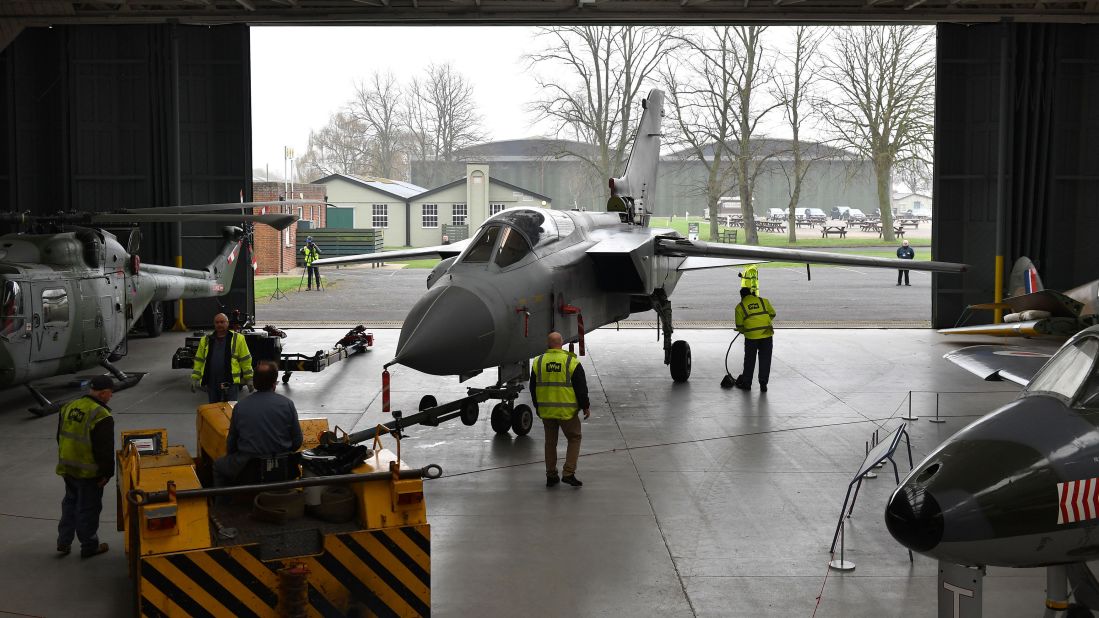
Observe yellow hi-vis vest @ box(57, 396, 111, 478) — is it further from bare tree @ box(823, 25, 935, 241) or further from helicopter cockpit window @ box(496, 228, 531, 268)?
bare tree @ box(823, 25, 935, 241)

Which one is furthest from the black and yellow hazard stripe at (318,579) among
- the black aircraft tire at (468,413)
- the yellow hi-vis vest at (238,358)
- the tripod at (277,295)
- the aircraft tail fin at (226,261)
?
the tripod at (277,295)

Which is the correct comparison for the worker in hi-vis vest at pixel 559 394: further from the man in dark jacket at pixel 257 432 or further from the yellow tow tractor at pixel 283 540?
the man in dark jacket at pixel 257 432

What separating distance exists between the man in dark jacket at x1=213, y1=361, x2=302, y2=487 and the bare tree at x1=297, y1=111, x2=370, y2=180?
6034cm

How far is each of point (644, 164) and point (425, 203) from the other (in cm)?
2942

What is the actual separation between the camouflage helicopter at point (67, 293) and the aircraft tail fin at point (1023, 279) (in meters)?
14.1

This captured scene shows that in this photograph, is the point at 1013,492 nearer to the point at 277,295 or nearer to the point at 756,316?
the point at 756,316

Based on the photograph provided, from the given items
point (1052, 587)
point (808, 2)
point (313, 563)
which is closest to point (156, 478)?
point (313, 563)

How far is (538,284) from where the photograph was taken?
456 inches

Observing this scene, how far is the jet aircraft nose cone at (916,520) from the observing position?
179 inches

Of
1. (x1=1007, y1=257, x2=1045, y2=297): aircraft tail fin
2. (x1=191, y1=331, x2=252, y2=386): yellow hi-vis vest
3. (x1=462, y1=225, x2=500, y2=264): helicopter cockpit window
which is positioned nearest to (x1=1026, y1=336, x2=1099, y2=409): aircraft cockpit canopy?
(x1=462, y1=225, x2=500, y2=264): helicopter cockpit window

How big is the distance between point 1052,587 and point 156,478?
17.7 feet

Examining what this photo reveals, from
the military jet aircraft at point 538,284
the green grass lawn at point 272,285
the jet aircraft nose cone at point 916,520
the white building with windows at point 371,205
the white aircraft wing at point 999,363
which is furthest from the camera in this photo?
the white building with windows at point 371,205

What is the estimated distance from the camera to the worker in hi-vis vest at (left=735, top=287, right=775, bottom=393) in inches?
546

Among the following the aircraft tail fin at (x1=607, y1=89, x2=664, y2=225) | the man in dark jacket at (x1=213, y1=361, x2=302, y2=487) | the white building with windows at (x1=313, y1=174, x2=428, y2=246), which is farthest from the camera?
the white building with windows at (x1=313, y1=174, x2=428, y2=246)
